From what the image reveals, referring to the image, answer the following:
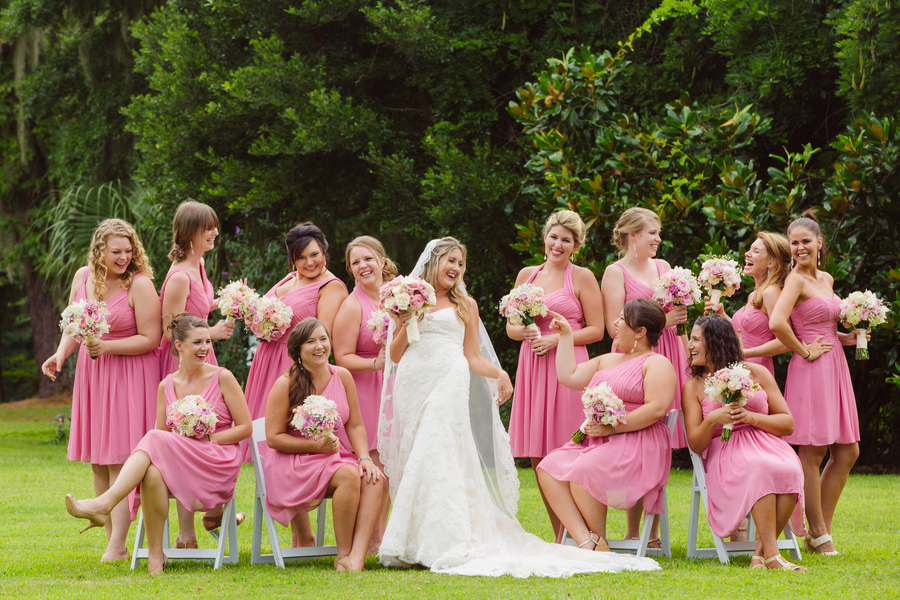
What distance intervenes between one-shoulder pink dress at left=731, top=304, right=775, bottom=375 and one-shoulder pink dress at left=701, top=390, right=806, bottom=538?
2.86ft

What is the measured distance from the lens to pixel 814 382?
620 cm

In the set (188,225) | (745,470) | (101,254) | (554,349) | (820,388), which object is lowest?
(745,470)

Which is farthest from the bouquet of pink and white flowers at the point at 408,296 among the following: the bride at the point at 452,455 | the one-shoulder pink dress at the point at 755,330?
the one-shoulder pink dress at the point at 755,330

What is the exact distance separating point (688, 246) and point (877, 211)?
187 centimetres

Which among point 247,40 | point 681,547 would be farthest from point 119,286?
Result: point 247,40

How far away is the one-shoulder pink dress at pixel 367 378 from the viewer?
6.21 meters

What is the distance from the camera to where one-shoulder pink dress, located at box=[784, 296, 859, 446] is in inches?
240

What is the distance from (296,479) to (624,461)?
1.94 m

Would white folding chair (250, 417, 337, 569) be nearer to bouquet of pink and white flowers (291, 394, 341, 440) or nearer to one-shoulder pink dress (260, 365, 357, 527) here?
one-shoulder pink dress (260, 365, 357, 527)

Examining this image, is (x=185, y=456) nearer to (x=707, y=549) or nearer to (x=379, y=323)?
(x=379, y=323)

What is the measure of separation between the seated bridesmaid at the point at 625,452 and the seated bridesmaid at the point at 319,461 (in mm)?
1123

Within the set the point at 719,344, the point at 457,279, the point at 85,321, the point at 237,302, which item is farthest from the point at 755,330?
the point at 85,321

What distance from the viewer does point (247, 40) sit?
12531 mm

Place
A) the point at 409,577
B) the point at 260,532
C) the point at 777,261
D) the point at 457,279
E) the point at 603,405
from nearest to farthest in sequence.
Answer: the point at 409,577 → the point at 603,405 → the point at 260,532 → the point at 457,279 → the point at 777,261
